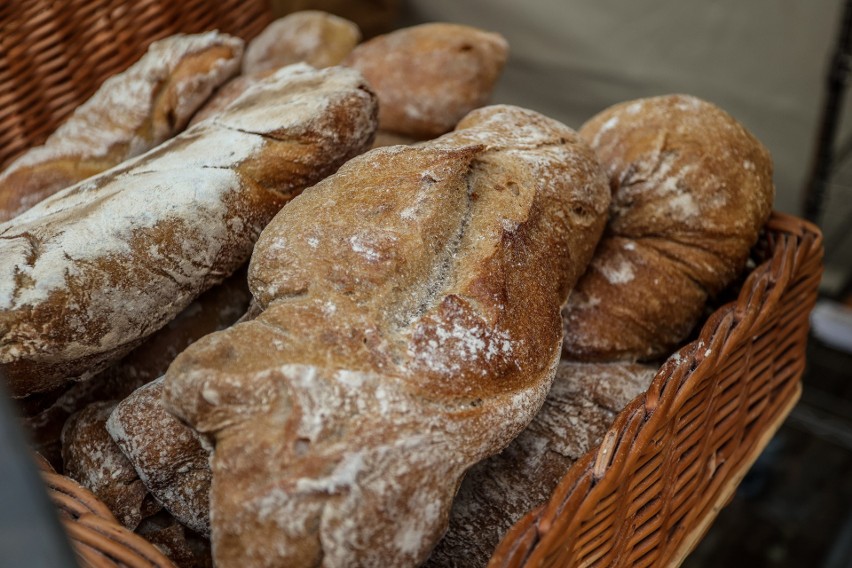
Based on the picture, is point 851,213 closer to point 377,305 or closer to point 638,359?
point 638,359

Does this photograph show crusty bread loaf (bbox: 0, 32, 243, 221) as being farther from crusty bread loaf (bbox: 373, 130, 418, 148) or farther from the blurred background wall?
the blurred background wall

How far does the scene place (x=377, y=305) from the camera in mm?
824

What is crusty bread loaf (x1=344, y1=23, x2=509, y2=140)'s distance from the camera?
1.41m

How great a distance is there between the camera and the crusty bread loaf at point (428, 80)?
1407mm

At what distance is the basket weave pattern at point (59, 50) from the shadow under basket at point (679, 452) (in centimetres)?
85

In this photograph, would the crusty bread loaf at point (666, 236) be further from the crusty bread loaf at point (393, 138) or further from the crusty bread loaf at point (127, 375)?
the crusty bread loaf at point (127, 375)

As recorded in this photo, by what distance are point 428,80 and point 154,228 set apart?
0.62 metres

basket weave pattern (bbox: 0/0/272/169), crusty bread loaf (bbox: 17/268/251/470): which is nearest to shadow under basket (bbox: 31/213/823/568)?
crusty bread loaf (bbox: 17/268/251/470)

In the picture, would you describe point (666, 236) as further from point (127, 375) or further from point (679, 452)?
point (127, 375)

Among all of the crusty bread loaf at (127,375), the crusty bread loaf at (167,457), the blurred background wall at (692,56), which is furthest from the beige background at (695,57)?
the crusty bread loaf at (167,457)

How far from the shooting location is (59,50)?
1.42 metres

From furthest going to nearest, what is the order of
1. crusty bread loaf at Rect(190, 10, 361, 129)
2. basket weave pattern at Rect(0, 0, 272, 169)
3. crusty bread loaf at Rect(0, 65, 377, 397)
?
crusty bread loaf at Rect(190, 10, 361, 129), basket weave pattern at Rect(0, 0, 272, 169), crusty bread loaf at Rect(0, 65, 377, 397)

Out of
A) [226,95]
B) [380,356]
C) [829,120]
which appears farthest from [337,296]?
[829,120]

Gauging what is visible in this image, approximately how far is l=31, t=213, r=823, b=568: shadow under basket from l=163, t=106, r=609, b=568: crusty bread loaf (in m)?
0.09
